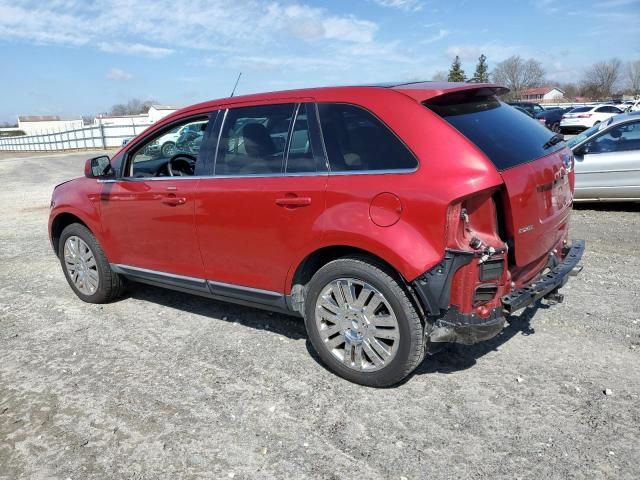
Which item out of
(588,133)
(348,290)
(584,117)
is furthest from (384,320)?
(584,117)

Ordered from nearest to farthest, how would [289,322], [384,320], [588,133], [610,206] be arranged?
[384,320]
[289,322]
[588,133]
[610,206]

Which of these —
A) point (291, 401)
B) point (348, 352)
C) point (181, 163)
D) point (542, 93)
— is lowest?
point (291, 401)

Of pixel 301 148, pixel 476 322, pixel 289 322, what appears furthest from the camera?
pixel 289 322

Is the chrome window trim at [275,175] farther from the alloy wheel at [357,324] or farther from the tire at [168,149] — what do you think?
the alloy wheel at [357,324]

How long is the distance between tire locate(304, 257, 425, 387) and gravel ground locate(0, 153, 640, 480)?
0.48 ft

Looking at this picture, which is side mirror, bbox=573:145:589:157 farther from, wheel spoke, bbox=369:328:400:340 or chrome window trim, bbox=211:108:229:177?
wheel spoke, bbox=369:328:400:340

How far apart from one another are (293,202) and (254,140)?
692 mm

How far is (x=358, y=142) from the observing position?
11.1 feet

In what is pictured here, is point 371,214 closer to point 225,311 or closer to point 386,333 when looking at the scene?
point 386,333

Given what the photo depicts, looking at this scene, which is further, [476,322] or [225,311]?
[225,311]

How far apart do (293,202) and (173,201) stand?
120 centimetres

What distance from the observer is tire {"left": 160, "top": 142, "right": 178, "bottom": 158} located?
16.4 feet

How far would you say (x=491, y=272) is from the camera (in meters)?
3.04

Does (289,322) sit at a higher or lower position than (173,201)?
lower
